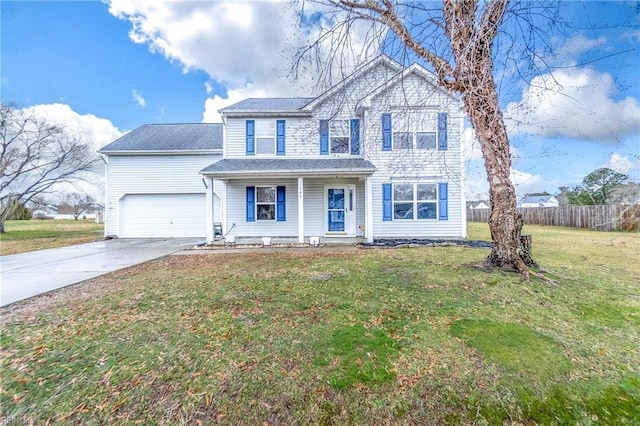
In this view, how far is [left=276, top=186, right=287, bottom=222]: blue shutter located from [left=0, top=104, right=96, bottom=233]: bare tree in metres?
17.4

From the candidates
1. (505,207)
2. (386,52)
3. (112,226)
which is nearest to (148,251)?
(112,226)

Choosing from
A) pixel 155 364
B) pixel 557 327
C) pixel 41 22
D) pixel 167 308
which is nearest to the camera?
pixel 155 364

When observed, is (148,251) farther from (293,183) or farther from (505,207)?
(505,207)

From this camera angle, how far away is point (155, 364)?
274cm

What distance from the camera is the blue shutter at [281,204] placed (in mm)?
12688

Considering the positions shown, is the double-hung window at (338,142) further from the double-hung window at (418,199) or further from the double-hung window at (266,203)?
the double-hung window at (266,203)

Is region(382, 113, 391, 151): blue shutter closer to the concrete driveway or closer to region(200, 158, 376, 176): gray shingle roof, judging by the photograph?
region(200, 158, 376, 176): gray shingle roof

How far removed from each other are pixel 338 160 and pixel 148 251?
27.5 feet

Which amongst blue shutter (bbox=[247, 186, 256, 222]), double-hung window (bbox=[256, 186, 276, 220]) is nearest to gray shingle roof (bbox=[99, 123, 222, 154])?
blue shutter (bbox=[247, 186, 256, 222])

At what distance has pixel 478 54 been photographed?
5.29 m

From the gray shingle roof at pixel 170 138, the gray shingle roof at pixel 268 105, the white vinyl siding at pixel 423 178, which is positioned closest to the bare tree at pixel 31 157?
the gray shingle roof at pixel 170 138

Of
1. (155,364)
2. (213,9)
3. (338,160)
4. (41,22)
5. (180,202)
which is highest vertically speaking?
(41,22)

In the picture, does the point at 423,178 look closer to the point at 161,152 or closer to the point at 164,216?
the point at 161,152

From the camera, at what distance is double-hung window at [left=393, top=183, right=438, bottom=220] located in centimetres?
1220
